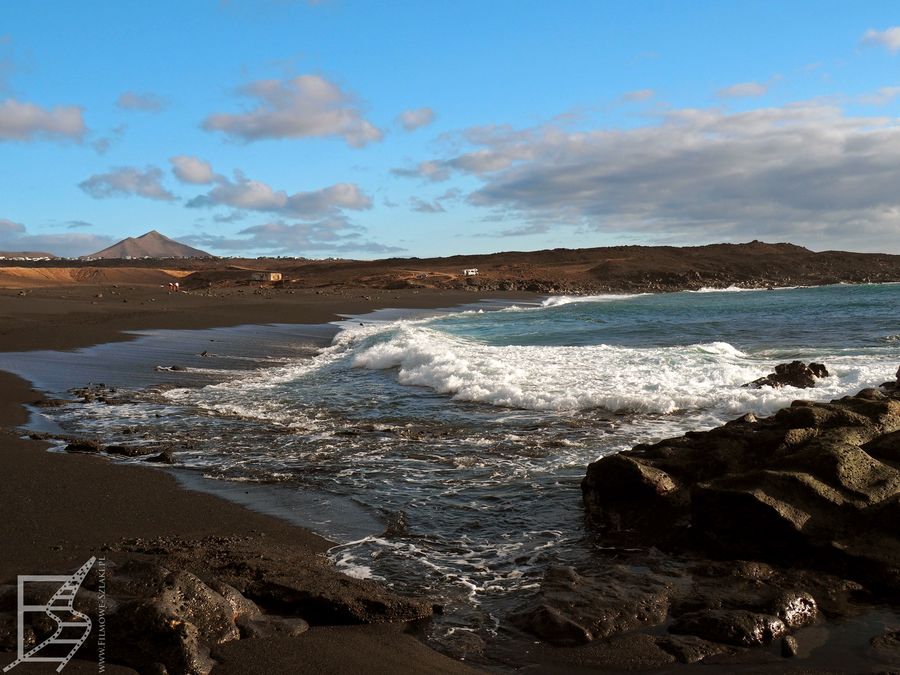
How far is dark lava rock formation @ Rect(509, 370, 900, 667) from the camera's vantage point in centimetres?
477

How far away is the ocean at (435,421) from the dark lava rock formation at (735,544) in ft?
1.25

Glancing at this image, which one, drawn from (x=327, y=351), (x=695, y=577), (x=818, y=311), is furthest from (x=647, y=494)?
(x=818, y=311)

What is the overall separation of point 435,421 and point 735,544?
640 centimetres

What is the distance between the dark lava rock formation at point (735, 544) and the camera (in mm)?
4766

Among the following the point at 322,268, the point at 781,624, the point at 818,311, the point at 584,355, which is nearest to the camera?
the point at 781,624

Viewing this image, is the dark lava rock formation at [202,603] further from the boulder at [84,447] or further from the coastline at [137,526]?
the boulder at [84,447]

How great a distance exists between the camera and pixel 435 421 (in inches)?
465

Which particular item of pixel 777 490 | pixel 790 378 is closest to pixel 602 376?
pixel 790 378

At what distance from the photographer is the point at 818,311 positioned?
39.6m

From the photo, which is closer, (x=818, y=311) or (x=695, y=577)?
(x=695, y=577)

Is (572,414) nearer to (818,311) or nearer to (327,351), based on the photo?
(327,351)

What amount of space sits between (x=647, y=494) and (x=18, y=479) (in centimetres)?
651

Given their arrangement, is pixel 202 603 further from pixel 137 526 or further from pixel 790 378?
pixel 790 378

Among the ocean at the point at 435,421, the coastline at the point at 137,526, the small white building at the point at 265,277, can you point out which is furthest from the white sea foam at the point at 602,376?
the small white building at the point at 265,277
